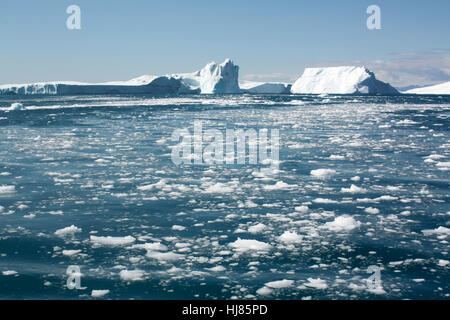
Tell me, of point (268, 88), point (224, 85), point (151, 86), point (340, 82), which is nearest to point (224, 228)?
point (151, 86)

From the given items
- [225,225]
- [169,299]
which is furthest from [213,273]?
[225,225]

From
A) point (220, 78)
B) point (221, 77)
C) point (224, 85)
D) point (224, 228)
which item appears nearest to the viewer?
point (224, 228)

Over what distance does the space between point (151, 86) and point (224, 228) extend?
260 ft

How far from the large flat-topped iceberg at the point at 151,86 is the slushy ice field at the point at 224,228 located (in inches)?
2807

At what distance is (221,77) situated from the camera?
272 feet

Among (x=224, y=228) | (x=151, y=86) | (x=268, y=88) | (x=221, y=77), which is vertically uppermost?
(x=221, y=77)

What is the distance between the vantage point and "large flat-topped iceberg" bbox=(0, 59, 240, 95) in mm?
76125

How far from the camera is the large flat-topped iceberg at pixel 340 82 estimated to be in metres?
93.9

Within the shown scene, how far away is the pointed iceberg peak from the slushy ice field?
72038mm

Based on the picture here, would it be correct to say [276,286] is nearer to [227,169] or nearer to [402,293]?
[402,293]

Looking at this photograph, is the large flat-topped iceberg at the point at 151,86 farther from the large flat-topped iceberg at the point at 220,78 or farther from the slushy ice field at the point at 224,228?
the slushy ice field at the point at 224,228

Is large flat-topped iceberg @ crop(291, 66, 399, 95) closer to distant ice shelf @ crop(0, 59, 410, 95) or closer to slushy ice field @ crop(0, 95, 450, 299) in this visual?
distant ice shelf @ crop(0, 59, 410, 95)

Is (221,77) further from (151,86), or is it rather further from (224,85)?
(151,86)

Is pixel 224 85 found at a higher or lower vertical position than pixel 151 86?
higher
